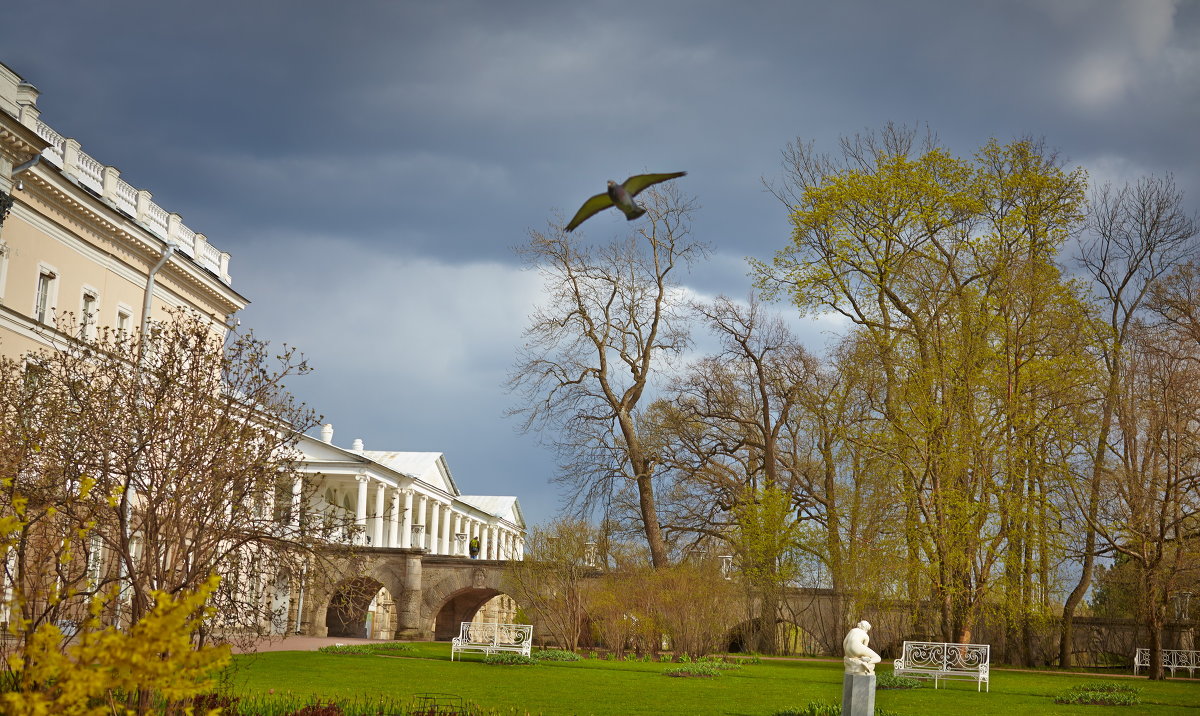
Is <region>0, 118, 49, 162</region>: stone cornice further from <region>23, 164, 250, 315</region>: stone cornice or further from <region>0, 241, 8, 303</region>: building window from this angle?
<region>0, 241, 8, 303</region>: building window

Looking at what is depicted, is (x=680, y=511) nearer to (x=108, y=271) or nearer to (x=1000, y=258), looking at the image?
(x=1000, y=258)

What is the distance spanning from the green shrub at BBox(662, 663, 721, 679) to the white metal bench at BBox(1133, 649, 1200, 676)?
1513 centimetres

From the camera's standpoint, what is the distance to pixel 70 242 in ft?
100

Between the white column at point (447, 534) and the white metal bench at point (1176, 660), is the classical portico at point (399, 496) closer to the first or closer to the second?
the white column at point (447, 534)

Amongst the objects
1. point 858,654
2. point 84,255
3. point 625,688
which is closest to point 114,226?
point 84,255

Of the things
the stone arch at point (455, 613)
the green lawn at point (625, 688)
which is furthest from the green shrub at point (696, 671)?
the stone arch at point (455, 613)

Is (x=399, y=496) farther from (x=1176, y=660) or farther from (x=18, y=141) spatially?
(x=1176, y=660)

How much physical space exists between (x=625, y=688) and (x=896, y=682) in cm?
641

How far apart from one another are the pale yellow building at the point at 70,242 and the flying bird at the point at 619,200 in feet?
66.4

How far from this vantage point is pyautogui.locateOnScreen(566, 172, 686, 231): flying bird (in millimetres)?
5500

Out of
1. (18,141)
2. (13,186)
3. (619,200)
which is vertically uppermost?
(18,141)

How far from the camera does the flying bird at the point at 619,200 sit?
550cm

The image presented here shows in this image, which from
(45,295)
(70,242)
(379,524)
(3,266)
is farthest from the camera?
(379,524)

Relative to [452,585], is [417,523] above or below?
above
